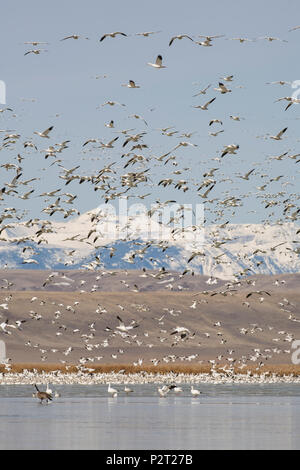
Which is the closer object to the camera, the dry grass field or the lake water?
the lake water

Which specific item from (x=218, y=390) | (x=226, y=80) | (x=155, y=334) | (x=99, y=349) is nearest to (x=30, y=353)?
(x=99, y=349)

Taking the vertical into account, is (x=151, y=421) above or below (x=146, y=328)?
below

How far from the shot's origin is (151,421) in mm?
38062

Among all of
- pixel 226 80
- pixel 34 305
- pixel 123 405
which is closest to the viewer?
pixel 226 80

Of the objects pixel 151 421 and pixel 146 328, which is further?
pixel 146 328

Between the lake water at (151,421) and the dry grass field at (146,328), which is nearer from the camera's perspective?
the lake water at (151,421)

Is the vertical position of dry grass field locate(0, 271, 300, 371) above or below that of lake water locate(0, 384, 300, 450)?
Answer: above

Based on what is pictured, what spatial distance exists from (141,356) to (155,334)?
21849 millimetres

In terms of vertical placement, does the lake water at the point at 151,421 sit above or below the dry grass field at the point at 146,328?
below

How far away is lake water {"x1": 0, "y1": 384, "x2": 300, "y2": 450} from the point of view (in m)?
31.1

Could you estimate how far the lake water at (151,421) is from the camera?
31062 millimetres
